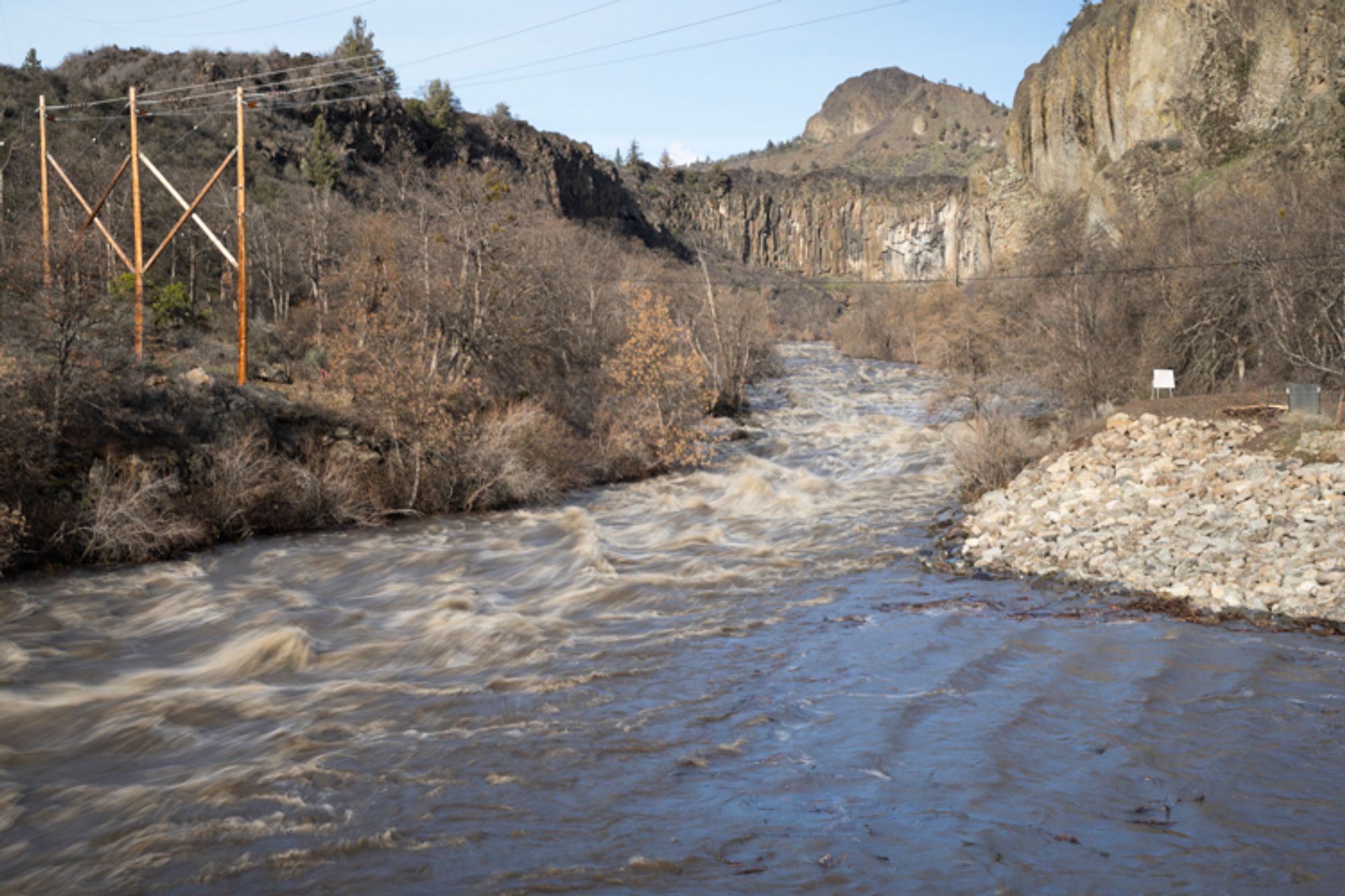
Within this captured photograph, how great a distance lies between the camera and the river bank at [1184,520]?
42.5 feet

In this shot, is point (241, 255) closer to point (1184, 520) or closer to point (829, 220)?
point (1184, 520)

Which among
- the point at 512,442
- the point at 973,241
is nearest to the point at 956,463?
the point at 512,442

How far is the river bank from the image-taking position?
13.0 meters

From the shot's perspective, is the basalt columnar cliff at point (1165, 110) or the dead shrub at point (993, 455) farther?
the basalt columnar cliff at point (1165, 110)

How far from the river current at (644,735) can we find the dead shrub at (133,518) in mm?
572

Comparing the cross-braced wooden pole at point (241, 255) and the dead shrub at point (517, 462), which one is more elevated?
the cross-braced wooden pole at point (241, 255)

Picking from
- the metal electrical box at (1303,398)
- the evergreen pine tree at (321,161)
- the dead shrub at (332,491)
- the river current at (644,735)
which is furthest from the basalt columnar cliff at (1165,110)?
the evergreen pine tree at (321,161)

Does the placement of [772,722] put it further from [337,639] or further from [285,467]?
[285,467]

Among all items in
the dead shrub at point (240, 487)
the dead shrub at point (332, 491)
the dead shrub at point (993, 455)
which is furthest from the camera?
the dead shrub at point (993, 455)

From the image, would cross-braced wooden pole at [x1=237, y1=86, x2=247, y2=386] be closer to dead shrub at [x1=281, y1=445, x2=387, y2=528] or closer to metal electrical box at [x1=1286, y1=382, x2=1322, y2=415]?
dead shrub at [x1=281, y1=445, x2=387, y2=528]

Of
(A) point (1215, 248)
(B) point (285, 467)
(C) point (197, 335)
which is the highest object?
(A) point (1215, 248)

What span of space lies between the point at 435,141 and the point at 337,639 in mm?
62221

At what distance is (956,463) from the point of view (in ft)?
77.7

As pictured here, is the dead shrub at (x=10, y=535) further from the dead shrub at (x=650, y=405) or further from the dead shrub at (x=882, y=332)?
the dead shrub at (x=882, y=332)
